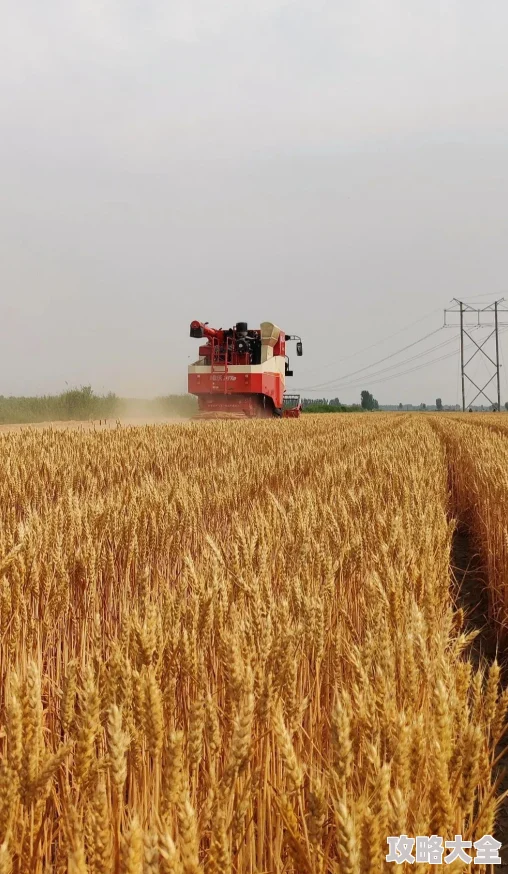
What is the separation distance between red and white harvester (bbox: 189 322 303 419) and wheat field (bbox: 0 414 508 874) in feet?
42.1

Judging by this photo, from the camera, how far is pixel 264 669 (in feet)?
4.34

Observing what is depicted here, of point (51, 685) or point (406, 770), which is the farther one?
point (51, 685)

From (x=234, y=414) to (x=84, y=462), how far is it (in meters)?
11.0

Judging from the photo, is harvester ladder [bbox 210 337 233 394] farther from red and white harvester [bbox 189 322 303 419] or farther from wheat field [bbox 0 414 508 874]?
wheat field [bbox 0 414 508 874]

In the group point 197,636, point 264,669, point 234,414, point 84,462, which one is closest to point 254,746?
point 264,669

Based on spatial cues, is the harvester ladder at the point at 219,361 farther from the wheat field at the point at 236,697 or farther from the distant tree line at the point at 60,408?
the wheat field at the point at 236,697

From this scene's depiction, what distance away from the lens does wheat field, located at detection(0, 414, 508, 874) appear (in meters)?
0.92

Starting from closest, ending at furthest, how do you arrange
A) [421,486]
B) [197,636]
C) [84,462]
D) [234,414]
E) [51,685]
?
[197,636], [51,685], [421,486], [84,462], [234,414]

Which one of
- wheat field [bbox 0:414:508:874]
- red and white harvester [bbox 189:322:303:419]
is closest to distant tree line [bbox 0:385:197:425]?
red and white harvester [bbox 189:322:303:419]

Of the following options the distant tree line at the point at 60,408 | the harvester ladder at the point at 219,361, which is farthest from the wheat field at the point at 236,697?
the distant tree line at the point at 60,408

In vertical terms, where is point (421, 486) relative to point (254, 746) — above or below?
above

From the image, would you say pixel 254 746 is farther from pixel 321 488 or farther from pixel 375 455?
pixel 375 455

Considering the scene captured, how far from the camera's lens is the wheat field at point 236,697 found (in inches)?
36.3

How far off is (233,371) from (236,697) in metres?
15.6
